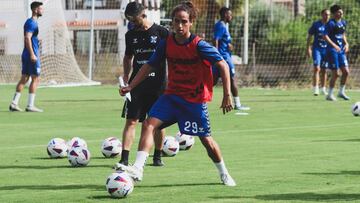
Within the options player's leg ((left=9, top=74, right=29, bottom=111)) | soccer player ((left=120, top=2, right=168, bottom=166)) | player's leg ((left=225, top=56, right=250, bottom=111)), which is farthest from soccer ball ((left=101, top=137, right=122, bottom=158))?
player's leg ((left=9, top=74, right=29, bottom=111))

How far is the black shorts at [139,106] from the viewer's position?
36.6 ft

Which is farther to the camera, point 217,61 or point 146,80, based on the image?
point 146,80

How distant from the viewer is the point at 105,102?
963 inches

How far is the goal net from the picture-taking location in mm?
32000

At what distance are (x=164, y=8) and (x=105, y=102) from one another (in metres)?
15.8

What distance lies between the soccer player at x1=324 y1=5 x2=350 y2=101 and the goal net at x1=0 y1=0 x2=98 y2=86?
1035 centimetres

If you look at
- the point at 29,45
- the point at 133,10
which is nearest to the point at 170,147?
the point at 133,10

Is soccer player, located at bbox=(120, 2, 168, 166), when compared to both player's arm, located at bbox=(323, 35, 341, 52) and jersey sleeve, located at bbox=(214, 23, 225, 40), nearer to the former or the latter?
jersey sleeve, located at bbox=(214, 23, 225, 40)

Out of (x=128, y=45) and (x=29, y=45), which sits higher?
(x=128, y=45)

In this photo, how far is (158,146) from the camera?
1134 centimetres

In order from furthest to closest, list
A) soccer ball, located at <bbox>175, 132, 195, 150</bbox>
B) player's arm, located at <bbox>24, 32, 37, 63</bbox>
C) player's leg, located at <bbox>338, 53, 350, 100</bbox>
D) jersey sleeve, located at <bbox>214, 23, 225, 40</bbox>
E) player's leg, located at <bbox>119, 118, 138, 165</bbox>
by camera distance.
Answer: player's leg, located at <bbox>338, 53, 350, 100</bbox> → jersey sleeve, located at <bbox>214, 23, 225, 40</bbox> → player's arm, located at <bbox>24, 32, 37, 63</bbox> → soccer ball, located at <bbox>175, 132, 195, 150</bbox> → player's leg, located at <bbox>119, 118, 138, 165</bbox>

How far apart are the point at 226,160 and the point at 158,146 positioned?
3.16 feet

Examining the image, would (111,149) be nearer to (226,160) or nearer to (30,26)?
(226,160)

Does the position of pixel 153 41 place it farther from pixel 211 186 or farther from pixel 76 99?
pixel 76 99
